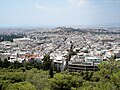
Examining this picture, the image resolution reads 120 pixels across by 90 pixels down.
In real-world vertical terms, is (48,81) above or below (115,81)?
below

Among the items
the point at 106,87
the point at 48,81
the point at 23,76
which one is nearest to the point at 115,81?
the point at 106,87

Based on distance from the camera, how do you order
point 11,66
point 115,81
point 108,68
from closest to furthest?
1. point 115,81
2. point 108,68
3. point 11,66

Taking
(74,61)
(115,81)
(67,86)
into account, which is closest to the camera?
(115,81)

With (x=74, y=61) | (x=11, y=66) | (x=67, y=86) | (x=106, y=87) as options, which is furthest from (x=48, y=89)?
(x=74, y=61)

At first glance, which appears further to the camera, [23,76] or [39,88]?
[23,76]

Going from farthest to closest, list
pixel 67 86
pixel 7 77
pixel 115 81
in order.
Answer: pixel 7 77 < pixel 67 86 < pixel 115 81

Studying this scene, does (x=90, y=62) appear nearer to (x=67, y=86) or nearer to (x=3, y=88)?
(x=67, y=86)

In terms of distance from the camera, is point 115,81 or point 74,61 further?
point 74,61

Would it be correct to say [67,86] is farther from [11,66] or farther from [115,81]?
[11,66]

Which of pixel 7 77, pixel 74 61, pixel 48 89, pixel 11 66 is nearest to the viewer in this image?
pixel 48 89
